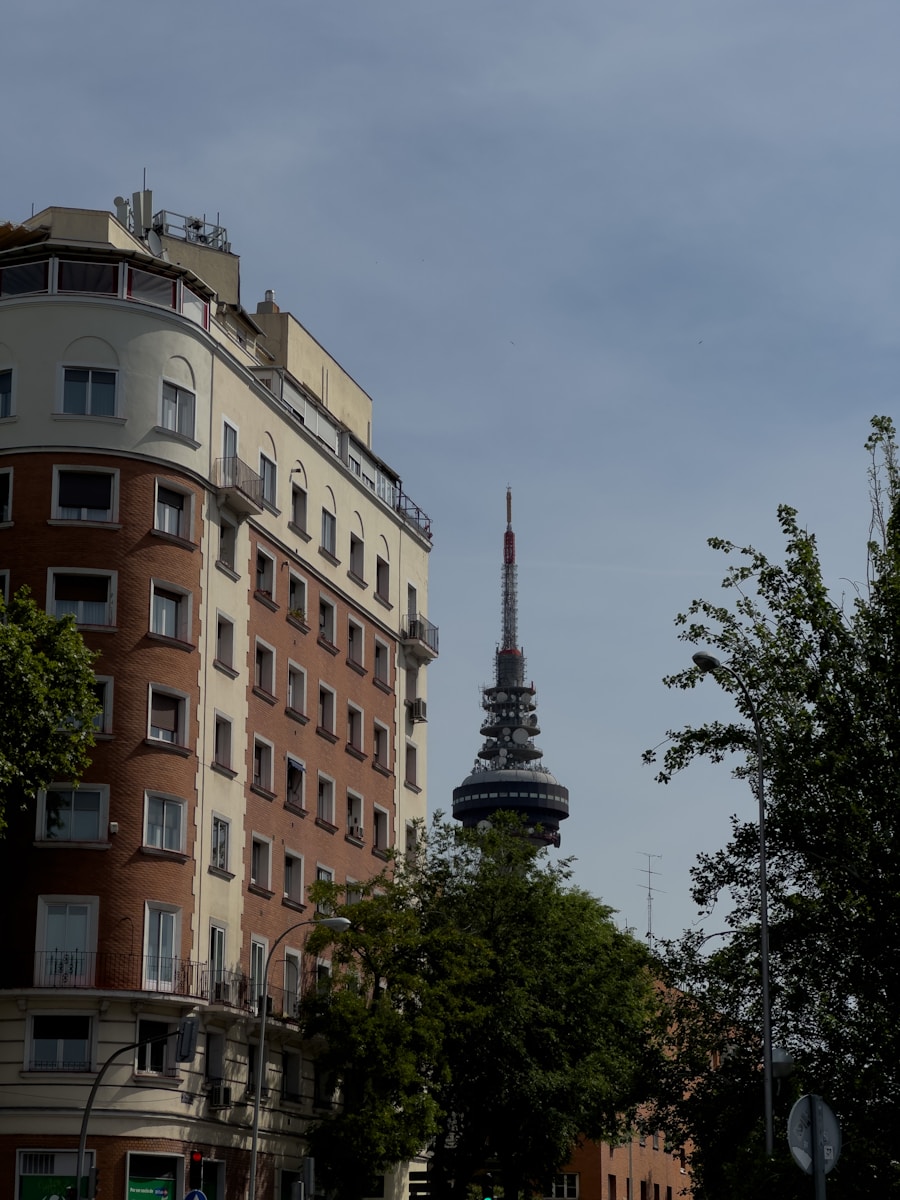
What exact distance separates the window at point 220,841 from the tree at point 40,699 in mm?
7062

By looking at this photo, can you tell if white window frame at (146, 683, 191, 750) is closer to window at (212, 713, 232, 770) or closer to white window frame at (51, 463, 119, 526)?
window at (212, 713, 232, 770)

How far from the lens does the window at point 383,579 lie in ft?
243

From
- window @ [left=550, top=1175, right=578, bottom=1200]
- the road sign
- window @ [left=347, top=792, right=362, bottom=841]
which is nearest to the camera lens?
the road sign

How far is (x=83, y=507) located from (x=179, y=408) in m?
4.71

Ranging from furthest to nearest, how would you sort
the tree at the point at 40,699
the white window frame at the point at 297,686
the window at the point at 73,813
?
the white window frame at the point at 297,686 < the window at the point at 73,813 < the tree at the point at 40,699

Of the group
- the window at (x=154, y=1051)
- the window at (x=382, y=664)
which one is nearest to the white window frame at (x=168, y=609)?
the window at (x=154, y=1051)

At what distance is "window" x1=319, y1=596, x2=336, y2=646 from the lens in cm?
6847

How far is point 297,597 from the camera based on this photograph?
2608 inches

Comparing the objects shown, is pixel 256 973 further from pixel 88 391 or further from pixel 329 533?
pixel 88 391

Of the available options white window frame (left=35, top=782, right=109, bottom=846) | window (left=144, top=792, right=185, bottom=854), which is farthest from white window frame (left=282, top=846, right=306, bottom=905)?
white window frame (left=35, top=782, right=109, bottom=846)

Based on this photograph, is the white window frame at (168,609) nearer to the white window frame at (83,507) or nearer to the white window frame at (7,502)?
the white window frame at (83,507)

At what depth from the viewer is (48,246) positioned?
5716cm

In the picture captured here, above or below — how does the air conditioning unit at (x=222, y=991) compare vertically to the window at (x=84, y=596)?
below

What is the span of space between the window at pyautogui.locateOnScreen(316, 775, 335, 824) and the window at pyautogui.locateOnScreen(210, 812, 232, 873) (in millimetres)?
8824
